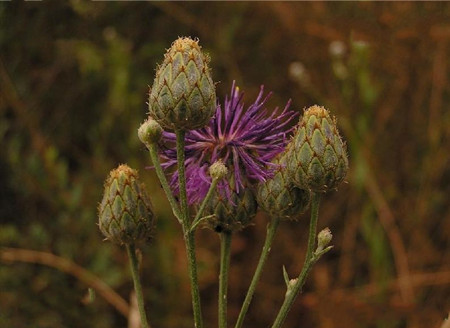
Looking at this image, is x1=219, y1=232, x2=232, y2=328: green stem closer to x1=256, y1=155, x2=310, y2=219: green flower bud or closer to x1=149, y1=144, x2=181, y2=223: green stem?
x1=256, y1=155, x2=310, y2=219: green flower bud

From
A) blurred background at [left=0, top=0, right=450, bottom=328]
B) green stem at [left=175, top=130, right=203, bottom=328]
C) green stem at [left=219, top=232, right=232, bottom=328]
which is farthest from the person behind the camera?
blurred background at [left=0, top=0, right=450, bottom=328]

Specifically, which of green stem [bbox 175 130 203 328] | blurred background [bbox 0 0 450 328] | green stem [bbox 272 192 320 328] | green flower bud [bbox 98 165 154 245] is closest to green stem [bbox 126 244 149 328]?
green flower bud [bbox 98 165 154 245]

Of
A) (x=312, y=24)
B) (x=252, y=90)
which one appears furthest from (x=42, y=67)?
(x=312, y=24)

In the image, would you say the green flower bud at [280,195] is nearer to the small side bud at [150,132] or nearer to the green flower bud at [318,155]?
the green flower bud at [318,155]

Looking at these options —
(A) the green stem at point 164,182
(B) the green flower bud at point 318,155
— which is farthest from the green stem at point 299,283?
(A) the green stem at point 164,182

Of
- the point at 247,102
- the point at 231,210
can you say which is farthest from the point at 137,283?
the point at 247,102
